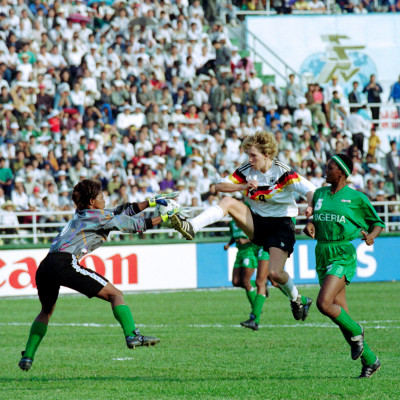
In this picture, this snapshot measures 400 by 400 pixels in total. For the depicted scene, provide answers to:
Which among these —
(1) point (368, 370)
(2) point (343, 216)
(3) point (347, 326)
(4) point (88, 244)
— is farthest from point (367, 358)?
(4) point (88, 244)

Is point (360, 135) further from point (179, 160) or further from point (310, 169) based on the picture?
point (179, 160)

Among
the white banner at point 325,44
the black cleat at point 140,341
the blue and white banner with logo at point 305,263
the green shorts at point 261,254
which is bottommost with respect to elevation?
the blue and white banner with logo at point 305,263

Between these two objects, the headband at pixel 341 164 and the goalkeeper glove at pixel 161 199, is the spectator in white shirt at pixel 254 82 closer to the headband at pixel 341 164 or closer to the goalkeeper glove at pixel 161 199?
the headband at pixel 341 164

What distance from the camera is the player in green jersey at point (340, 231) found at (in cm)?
864

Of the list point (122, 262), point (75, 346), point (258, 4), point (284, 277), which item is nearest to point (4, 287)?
point (122, 262)

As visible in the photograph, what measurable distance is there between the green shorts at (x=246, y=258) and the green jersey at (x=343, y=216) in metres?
5.93

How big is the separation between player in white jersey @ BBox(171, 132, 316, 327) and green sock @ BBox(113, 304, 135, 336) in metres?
1.48

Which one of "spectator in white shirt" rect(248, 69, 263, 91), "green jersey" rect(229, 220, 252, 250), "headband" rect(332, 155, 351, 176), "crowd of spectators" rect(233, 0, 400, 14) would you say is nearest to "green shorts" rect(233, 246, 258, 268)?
"green jersey" rect(229, 220, 252, 250)

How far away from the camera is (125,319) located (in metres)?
8.62

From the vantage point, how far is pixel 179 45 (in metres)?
26.2

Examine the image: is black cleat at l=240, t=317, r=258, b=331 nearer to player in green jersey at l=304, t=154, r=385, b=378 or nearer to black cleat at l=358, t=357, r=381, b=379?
player in green jersey at l=304, t=154, r=385, b=378

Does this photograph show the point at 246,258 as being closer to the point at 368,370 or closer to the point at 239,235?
the point at 239,235

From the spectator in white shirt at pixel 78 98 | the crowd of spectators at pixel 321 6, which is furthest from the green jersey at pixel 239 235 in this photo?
the crowd of spectators at pixel 321 6

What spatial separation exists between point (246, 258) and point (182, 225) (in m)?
6.14
